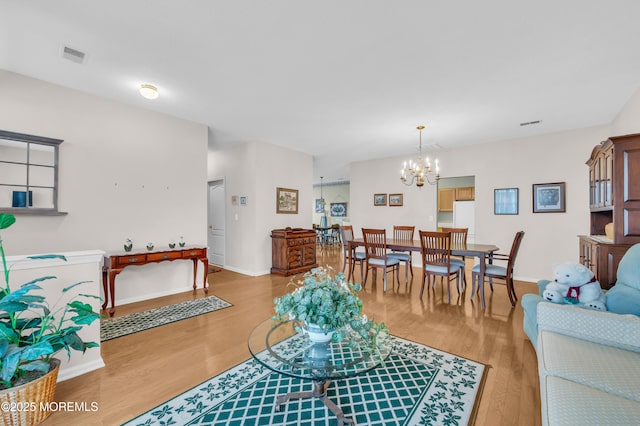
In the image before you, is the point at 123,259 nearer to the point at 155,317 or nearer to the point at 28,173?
the point at 155,317

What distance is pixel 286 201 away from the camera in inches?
227

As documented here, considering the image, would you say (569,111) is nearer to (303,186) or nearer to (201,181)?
(303,186)

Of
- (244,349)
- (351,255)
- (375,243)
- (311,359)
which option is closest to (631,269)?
(311,359)

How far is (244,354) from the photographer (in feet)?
7.52

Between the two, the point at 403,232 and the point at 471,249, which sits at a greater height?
the point at 403,232

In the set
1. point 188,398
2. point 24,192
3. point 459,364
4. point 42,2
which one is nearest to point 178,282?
point 24,192

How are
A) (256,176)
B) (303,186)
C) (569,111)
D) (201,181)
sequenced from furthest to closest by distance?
1. (303,186)
2. (256,176)
3. (201,181)
4. (569,111)

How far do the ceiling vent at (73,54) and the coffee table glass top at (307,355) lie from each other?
2.95m

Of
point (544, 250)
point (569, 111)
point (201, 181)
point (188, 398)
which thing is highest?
point (569, 111)

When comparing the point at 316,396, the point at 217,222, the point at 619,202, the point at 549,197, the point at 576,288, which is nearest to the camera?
the point at 316,396

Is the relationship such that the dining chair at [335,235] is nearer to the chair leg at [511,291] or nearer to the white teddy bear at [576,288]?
the chair leg at [511,291]

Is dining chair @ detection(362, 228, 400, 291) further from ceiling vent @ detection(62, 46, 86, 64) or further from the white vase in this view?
ceiling vent @ detection(62, 46, 86, 64)

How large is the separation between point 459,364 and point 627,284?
1.36 m

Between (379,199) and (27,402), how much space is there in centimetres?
628
